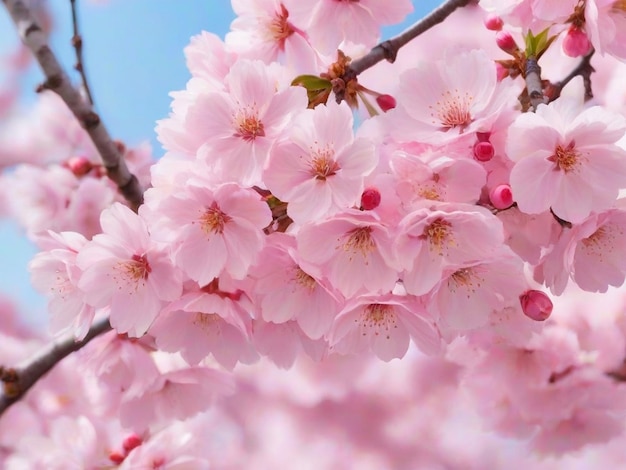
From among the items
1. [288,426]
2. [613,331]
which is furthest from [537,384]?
[288,426]

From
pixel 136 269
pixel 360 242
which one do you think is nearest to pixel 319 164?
pixel 360 242

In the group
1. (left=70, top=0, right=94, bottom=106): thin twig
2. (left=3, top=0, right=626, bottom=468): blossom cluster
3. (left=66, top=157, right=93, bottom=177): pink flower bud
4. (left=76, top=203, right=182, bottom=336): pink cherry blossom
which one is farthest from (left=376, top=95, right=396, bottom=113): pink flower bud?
(left=66, top=157, right=93, bottom=177): pink flower bud

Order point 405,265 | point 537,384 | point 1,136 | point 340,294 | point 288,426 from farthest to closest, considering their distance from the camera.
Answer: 1. point 1,136
2. point 288,426
3. point 537,384
4. point 340,294
5. point 405,265

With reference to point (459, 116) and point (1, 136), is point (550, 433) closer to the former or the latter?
point (459, 116)

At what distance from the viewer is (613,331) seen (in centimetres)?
213

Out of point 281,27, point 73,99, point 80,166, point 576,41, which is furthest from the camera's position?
point 80,166

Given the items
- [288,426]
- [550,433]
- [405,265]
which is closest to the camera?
[405,265]

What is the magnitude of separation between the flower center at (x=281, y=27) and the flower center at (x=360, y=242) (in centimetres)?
45

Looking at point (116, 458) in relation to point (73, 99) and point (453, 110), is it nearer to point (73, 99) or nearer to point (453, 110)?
point (73, 99)

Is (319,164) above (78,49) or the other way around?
the other way around

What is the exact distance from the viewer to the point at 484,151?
88cm

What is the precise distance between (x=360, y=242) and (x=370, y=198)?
0.26ft

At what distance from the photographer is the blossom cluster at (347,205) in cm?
87

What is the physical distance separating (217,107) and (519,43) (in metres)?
0.58
